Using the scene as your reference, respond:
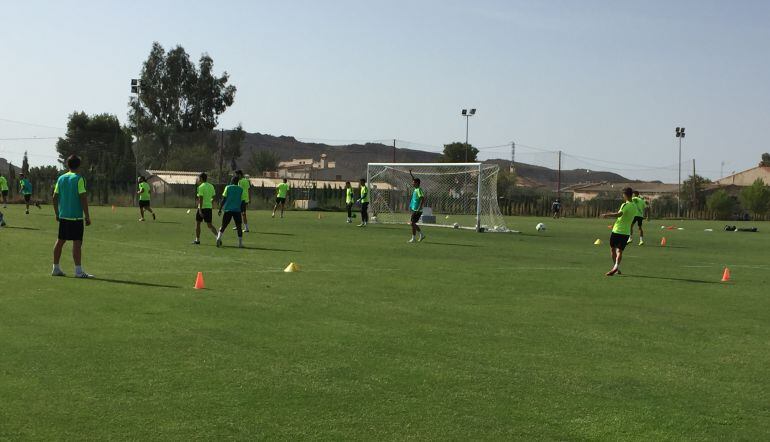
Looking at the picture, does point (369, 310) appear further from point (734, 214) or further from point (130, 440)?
point (734, 214)

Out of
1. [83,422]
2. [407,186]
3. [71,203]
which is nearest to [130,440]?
[83,422]

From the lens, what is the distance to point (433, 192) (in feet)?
167

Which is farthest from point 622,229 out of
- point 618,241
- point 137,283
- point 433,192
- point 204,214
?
point 433,192

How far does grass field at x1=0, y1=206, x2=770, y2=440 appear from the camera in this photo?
6023mm

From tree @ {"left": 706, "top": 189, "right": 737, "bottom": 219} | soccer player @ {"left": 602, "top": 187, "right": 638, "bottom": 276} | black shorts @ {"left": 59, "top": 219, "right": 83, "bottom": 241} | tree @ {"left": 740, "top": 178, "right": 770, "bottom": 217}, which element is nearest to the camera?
black shorts @ {"left": 59, "top": 219, "right": 83, "bottom": 241}

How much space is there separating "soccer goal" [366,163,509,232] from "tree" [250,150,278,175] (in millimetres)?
61378

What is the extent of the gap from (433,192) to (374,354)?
42.7m

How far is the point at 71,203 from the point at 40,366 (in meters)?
7.16

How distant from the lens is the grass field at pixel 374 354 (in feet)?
19.8

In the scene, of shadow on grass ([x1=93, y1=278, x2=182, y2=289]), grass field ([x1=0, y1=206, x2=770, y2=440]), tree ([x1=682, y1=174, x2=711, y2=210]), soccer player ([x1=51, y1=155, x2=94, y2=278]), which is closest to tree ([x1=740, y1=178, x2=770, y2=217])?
tree ([x1=682, y1=174, x2=711, y2=210])

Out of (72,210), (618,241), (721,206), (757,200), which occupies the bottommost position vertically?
(618,241)

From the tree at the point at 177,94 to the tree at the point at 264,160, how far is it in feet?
66.0

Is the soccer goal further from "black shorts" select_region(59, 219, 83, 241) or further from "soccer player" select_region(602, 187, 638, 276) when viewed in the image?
"black shorts" select_region(59, 219, 83, 241)

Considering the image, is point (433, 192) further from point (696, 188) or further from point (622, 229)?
point (696, 188)
